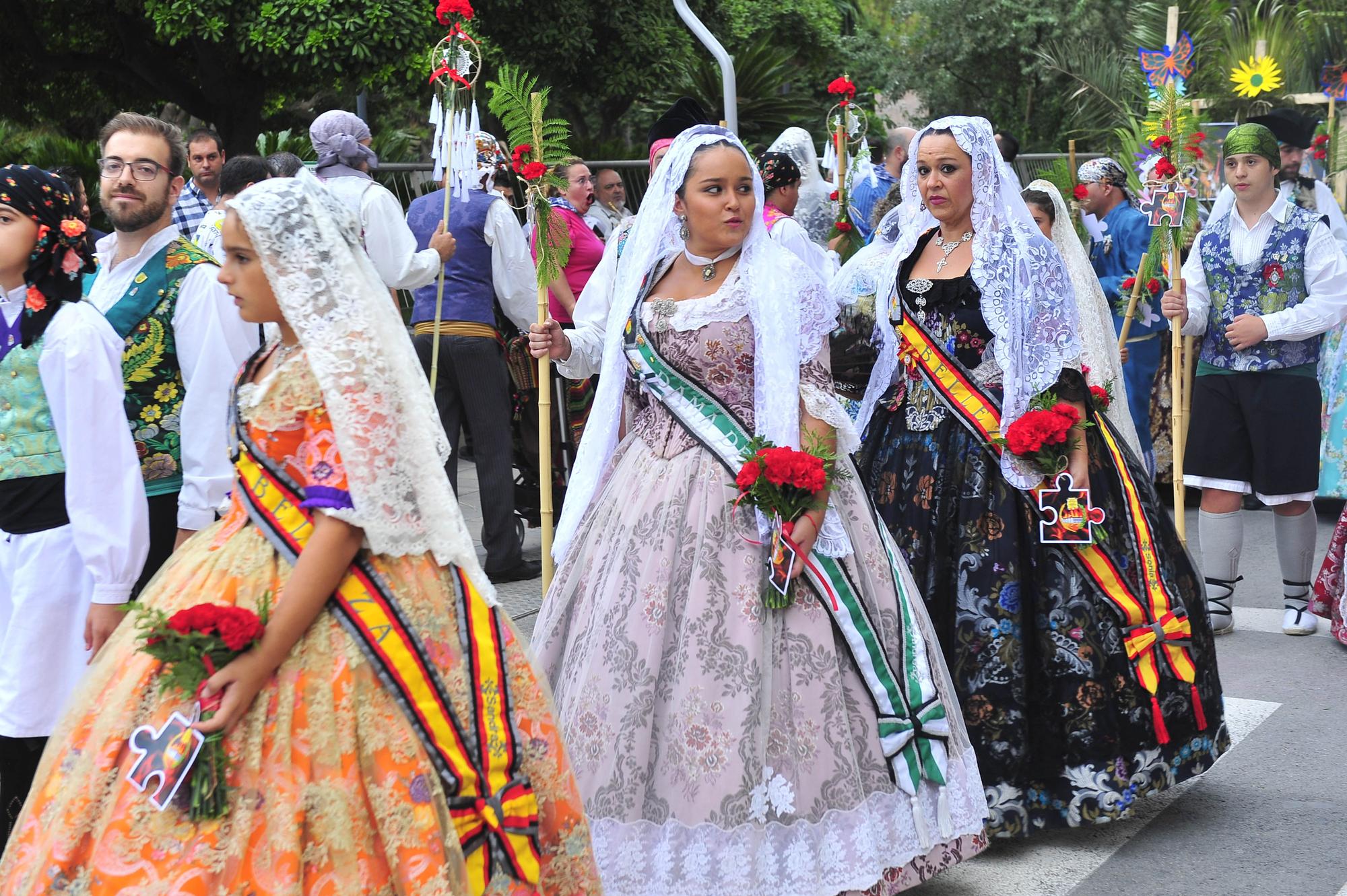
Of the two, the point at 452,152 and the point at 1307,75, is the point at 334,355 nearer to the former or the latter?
the point at 452,152

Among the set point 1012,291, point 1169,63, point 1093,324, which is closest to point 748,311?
point 1012,291

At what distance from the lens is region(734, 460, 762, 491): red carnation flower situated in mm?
3660

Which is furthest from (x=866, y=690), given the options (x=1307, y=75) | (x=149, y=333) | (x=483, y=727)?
(x=1307, y=75)

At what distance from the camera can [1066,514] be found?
431 centimetres

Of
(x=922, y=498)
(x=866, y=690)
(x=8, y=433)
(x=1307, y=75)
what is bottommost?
(x=866, y=690)

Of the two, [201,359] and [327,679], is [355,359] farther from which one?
[201,359]

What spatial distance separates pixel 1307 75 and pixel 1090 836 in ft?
30.1

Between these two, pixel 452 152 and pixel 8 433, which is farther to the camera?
pixel 452 152

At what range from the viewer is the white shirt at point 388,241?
6.36 meters

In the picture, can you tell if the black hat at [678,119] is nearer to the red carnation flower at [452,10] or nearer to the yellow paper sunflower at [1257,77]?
the red carnation flower at [452,10]

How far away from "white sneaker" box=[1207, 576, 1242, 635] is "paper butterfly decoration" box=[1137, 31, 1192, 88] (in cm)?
221

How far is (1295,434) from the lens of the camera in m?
6.34

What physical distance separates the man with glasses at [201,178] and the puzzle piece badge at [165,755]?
4.59 meters

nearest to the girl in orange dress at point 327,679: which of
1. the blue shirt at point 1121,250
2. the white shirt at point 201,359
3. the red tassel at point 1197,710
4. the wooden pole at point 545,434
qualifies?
the white shirt at point 201,359
